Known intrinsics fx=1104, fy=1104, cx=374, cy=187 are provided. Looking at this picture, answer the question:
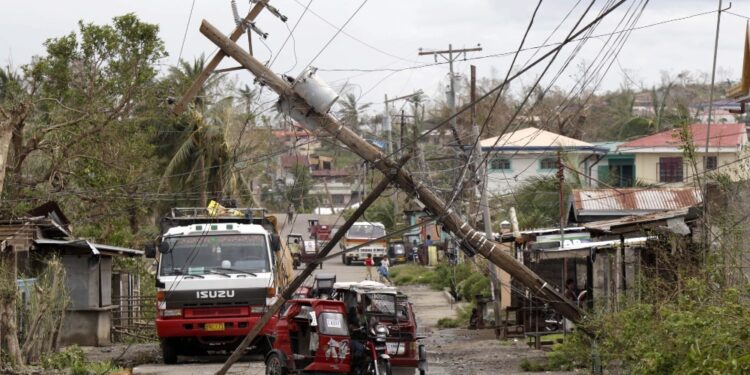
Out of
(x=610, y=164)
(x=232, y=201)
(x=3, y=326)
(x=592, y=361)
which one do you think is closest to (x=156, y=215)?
(x=610, y=164)

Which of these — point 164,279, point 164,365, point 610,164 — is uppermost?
point 610,164

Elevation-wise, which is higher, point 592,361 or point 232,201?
point 232,201

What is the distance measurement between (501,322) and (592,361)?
11669 mm

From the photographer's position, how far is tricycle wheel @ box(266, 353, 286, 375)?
1620cm

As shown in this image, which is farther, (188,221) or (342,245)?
(342,245)

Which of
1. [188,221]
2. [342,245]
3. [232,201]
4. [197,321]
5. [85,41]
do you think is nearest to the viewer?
[197,321]

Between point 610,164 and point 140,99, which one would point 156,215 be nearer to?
point 610,164

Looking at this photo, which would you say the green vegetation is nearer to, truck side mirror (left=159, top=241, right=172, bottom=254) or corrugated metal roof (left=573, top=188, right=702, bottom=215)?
truck side mirror (left=159, top=241, right=172, bottom=254)

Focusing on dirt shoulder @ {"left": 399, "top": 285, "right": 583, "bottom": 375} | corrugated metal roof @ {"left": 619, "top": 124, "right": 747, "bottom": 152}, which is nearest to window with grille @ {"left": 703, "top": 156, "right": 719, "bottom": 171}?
corrugated metal roof @ {"left": 619, "top": 124, "right": 747, "bottom": 152}

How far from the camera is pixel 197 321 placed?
20.4 metres

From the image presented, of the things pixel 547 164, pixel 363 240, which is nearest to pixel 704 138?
pixel 547 164

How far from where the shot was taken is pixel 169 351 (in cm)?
2109

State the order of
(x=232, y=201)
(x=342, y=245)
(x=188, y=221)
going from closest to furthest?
1. (x=188, y=221)
2. (x=232, y=201)
3. (x=342, y=245)

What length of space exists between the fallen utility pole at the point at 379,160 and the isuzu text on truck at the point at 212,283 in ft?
13.1
